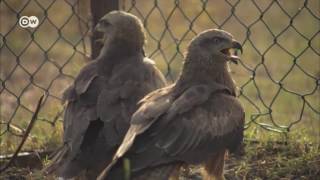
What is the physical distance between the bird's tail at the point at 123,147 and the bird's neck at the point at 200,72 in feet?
1.85

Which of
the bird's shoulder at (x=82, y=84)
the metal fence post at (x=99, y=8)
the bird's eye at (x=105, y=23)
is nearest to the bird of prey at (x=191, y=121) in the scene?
the bird's shoulder at (x=82, y=84)

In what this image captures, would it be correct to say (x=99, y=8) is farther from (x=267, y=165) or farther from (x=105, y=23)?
(x=267, y=165)

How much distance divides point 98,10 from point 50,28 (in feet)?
14.4

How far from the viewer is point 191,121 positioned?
5.92m

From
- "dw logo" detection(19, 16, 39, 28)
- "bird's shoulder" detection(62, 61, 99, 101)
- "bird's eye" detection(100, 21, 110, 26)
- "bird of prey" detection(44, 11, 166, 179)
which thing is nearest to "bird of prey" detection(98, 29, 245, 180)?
"bird of prey" detection(44, 11, 166, 179)

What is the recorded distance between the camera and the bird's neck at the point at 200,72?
6.33m

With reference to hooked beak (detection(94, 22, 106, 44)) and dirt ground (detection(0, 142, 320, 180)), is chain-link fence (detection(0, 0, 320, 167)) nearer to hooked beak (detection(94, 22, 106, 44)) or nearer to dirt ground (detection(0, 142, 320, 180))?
dirt ground (detection(0, 142, 320, 180))

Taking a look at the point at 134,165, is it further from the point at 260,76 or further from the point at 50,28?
the point at 50,28

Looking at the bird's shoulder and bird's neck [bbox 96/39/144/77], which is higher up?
bird's neck [bbox 96/39/144/77]

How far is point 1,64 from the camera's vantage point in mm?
9812

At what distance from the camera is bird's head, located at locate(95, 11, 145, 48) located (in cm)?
685

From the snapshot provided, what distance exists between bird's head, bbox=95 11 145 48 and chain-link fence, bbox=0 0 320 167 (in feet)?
1.72

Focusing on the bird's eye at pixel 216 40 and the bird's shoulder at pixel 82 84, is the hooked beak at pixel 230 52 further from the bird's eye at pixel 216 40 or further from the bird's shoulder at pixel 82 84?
the bird's shoulder at pixel 82 84

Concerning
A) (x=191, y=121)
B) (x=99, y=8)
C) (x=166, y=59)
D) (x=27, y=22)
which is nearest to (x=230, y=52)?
(x=191, y=121)
